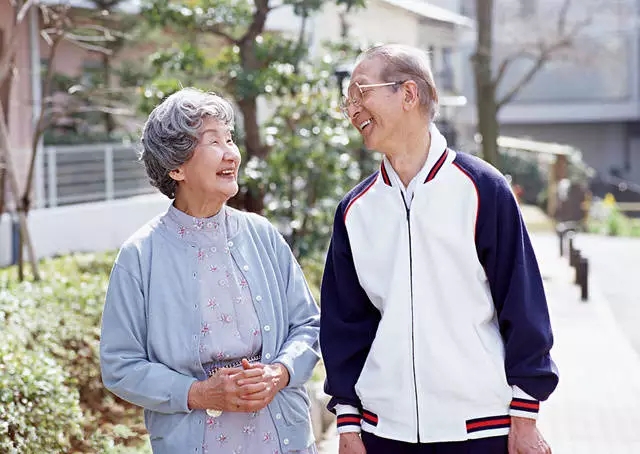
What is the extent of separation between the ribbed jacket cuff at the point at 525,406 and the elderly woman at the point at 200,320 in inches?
25.8

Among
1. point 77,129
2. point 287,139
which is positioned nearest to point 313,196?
point 287,139

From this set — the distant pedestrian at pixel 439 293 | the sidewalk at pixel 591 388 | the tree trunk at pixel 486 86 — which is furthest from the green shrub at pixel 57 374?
the tree trunk at pixel 486 86

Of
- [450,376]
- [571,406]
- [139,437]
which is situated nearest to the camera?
[450,376]

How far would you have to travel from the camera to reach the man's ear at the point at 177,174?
3240mm

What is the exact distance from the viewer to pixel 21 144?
15.1m

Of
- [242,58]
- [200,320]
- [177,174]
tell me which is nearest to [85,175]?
[242,58]

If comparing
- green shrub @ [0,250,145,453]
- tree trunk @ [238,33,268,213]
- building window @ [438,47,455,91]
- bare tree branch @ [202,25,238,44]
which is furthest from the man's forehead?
building window @ [438,47,455,91]

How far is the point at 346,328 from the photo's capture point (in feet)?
10.3

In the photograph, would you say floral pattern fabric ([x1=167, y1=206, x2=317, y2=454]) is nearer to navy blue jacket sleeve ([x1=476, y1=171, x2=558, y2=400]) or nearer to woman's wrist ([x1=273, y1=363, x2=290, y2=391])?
woman's wrist ([x1=273, y1=363, x2=290, y2=391])

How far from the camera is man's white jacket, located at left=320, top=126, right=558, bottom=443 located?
9.78 feet

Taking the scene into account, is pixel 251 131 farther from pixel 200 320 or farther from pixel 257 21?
pixel 200 320

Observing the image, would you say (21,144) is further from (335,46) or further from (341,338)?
(341,338)

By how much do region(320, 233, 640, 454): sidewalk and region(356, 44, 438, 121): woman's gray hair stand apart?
370cm

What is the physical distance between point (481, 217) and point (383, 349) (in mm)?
453
